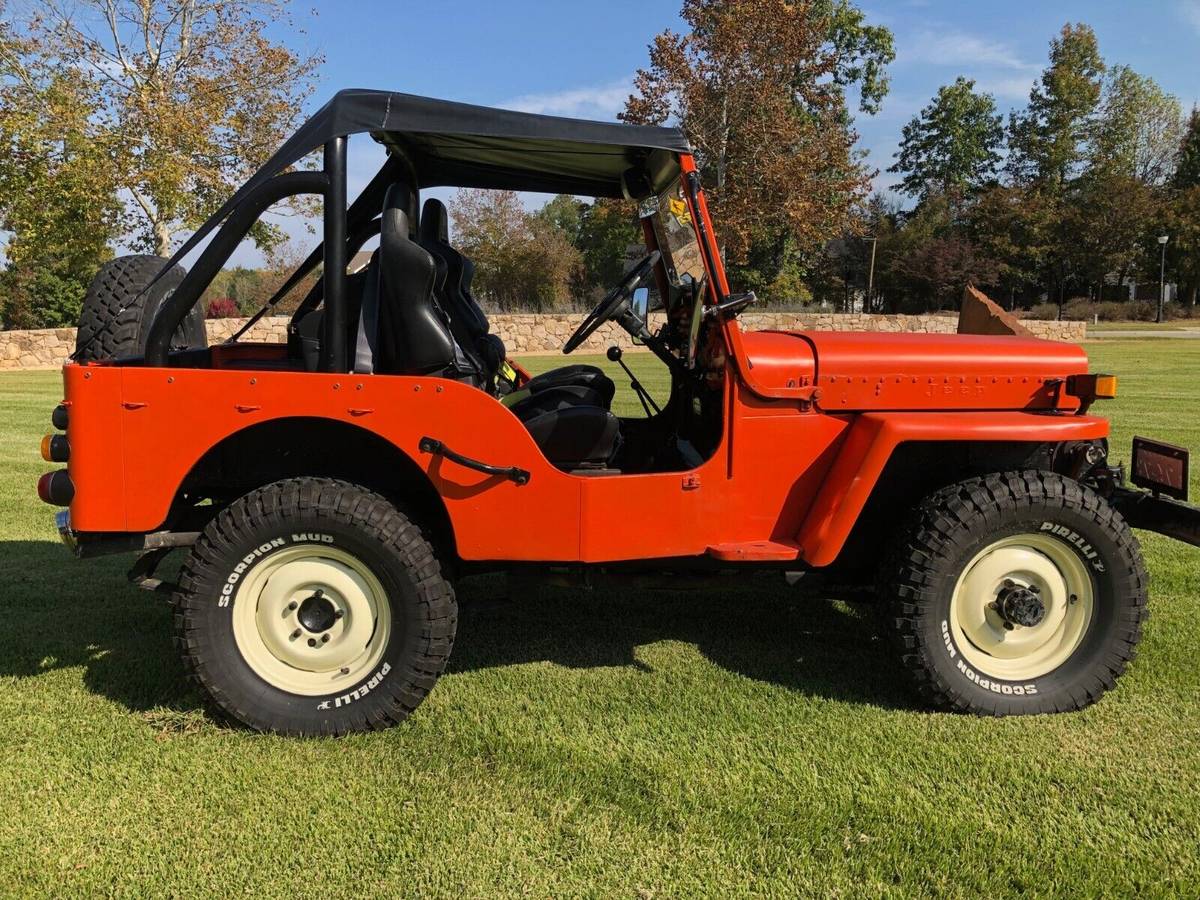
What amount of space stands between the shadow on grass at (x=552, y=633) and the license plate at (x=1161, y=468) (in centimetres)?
122

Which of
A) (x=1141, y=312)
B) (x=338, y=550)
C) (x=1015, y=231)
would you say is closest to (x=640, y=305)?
(x=338, y=550)

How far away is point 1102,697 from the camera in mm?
3008

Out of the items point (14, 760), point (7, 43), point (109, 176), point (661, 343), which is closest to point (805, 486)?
point (661, 343)

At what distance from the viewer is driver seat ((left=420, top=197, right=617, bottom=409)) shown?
11.7ft

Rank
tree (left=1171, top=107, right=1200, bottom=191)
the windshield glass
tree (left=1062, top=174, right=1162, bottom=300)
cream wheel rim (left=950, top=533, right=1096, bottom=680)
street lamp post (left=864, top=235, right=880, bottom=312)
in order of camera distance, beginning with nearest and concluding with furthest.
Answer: cream wheel rim (left=950, top=533, right=1096, bottom=680), the windshield glass, street lamp post (left=864, top=235, right=880, bottom=312), tree (left=1062, top=174, right=1162, bottom=300), tree (left=1171, top=107, right=1200, bottom=191)

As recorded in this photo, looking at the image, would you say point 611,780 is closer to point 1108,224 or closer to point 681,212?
point 681,212

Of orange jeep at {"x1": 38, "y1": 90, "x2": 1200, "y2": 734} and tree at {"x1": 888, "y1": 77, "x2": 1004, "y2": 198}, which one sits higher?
tree at {"x1": 888, "y1": 77, "x2": 1004, "y2": 198}

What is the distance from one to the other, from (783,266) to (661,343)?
113 ft

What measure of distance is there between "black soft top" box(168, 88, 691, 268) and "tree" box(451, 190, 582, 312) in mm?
24777

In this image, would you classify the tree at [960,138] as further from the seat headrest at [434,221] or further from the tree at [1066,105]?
the seat headrest at [434,221]

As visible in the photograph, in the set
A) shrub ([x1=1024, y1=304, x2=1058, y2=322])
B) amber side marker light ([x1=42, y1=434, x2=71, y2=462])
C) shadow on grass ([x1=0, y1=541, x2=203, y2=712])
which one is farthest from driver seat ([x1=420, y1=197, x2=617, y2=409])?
shrub ([x1=1024, y1=304, x2=1058, y2=322])

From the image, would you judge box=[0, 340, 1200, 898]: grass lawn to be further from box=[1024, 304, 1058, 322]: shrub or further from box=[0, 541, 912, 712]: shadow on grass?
box=[1024, 304, 1058, 322]: shrub

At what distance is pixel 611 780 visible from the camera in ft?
8.29

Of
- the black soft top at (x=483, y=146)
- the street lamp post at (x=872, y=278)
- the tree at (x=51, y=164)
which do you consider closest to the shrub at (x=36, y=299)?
the tree at (x=51, y=164)
